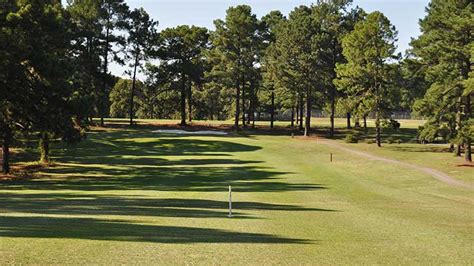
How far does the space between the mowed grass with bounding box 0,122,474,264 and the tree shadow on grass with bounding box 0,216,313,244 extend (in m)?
0.03

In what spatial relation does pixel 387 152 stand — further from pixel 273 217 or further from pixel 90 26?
pixel 90 26

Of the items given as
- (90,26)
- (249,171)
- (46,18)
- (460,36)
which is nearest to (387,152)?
(460,36)

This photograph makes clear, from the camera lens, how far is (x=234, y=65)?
79.8 meters

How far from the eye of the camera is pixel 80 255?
1009 cm

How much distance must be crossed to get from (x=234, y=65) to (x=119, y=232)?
68.4 metres

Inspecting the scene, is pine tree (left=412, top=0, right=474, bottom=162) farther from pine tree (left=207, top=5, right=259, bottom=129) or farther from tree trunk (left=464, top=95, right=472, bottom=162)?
pine tree (left=207, top=5, right=259, bottom=129)

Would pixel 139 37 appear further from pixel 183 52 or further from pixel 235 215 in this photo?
pixel 235 215

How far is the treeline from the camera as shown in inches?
1358

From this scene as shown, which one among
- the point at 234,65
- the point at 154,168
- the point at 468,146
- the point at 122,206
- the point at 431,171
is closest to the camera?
the point at 122,206

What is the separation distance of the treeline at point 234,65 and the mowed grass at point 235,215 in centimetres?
624

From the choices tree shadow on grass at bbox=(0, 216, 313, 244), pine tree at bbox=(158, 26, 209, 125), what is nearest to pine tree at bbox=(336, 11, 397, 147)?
pine tree at bbox=(158, 26, 209, 125)

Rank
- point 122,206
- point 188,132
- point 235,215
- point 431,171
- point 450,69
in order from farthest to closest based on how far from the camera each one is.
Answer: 1. point 188,132
2. point 450,69
3. point 431,171
4. point 122,206
5. point 235,215

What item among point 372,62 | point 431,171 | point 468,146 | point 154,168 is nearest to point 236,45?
point 372,62

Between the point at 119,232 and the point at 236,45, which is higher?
the point at 236,45
